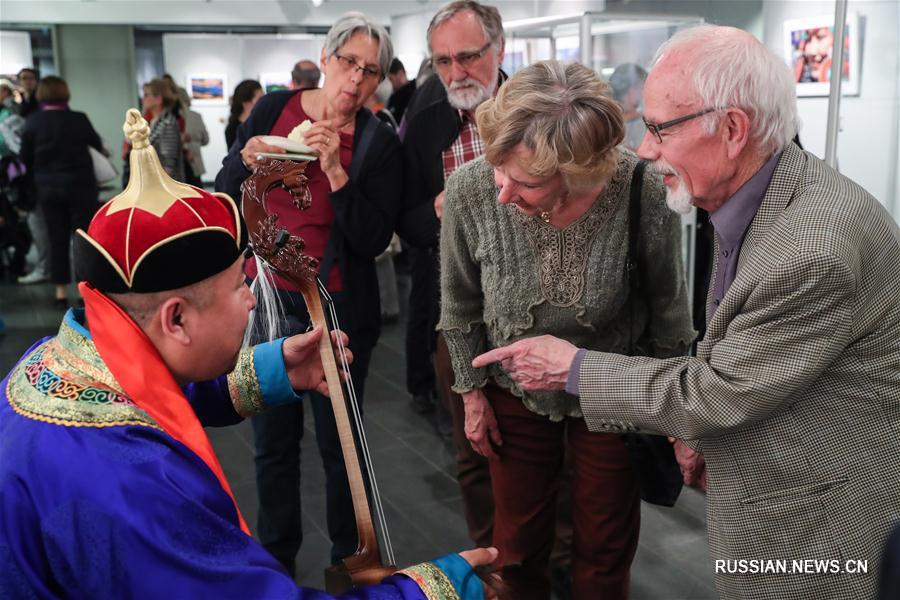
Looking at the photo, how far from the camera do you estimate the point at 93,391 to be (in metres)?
1.18

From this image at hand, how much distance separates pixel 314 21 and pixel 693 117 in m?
10.3

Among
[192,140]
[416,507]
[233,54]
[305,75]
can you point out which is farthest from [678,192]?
[233,54]

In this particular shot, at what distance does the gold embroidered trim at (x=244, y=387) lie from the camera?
1661 mm

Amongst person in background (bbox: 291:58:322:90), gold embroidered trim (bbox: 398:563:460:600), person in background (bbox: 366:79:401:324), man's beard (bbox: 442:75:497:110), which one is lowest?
person in background (bbox: 366:79:401:324)

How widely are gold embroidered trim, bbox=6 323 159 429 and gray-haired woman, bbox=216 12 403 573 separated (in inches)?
49.4

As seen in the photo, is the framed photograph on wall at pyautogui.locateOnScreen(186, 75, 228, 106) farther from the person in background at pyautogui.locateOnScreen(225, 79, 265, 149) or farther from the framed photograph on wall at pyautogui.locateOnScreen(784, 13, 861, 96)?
the framed photograph on wall at pyautogui.locateOnScreen(784, 13, 861, 96)

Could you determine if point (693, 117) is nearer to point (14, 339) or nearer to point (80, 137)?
point (14, 339)

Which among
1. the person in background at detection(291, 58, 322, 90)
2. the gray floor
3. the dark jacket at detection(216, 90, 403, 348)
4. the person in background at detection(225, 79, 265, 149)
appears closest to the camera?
A: the dark jacket at detection(216, 90, 403, 348)

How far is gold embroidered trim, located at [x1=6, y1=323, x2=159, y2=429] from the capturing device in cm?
115

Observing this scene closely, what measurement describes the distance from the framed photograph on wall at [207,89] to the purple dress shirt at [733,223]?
482 inches

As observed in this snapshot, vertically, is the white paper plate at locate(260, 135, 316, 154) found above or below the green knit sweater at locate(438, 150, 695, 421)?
above

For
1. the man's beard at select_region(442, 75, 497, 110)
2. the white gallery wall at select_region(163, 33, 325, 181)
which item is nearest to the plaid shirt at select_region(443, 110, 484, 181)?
the man's beard at select_region(442, 75, 497, 110)

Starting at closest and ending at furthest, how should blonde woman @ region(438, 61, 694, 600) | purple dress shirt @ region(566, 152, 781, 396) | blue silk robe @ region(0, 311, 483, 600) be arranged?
blue silk robe @ region(0, 311, 483, 600) → purple dress shirt @ region(566, 152, 781, 396) → blonde woman @ region(438, 61, 694, 600)

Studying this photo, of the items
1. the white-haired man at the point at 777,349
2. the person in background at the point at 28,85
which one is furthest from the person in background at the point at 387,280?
the white-haired man at the point at 777,349
